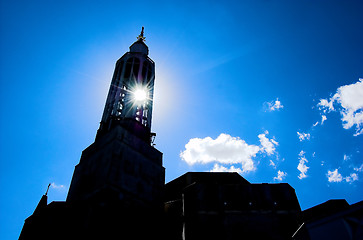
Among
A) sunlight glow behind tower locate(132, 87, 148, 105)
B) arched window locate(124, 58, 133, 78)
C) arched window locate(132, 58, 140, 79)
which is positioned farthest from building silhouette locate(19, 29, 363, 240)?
arched window locate(132, 58, 140, 79)

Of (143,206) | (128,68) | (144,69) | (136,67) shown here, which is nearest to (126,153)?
(143,206)

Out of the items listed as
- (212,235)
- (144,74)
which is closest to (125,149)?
(212,235)

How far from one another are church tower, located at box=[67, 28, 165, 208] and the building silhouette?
0.09 metres

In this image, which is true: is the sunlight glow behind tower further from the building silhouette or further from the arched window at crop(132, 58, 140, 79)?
the building silhouette

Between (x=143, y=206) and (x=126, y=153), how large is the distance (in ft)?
16.3

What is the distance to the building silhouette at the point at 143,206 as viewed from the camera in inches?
686

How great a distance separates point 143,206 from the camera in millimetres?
19547

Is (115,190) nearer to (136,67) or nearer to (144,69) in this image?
(144,69)

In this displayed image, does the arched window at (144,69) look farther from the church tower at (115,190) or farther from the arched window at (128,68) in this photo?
the church tower at (115,190)

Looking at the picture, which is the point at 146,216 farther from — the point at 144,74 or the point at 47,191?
the point at 144,74

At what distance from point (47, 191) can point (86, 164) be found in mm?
8720

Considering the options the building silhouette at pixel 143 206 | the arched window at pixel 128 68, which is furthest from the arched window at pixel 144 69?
the building silhouette at pixel 143 206

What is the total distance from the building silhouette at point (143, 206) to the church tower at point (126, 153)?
0.09m

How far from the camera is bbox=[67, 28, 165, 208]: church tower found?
18.8m
